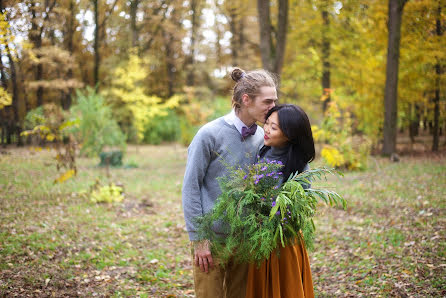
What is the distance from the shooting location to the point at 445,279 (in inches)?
139

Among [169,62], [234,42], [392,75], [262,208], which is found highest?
[234,42]

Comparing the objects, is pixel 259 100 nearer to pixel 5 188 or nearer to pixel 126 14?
pixel 5 188

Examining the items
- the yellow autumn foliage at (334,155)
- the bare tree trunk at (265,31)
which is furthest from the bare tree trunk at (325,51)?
the yellow autumn foliage at (334,155)

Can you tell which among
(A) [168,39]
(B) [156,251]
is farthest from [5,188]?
(A) [168,39]

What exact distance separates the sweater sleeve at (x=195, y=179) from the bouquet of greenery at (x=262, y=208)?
5.0 inches

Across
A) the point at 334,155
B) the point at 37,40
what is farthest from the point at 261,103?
the point at 334,155

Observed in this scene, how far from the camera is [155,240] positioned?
5.54 m

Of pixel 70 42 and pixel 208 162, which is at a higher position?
pixel 70 42

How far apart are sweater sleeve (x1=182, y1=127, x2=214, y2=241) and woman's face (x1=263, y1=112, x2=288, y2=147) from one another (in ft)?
1.27

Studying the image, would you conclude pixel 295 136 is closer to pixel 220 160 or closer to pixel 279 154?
pixel 279 154

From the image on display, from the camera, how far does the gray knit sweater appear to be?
233 cm

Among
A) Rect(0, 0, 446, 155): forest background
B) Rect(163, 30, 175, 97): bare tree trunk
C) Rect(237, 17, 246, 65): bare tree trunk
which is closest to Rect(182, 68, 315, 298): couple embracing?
Rect(0, 0, 446, 155): forest background

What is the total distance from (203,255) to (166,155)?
47.2ft

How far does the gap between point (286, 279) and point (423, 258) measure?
2.59 metres
